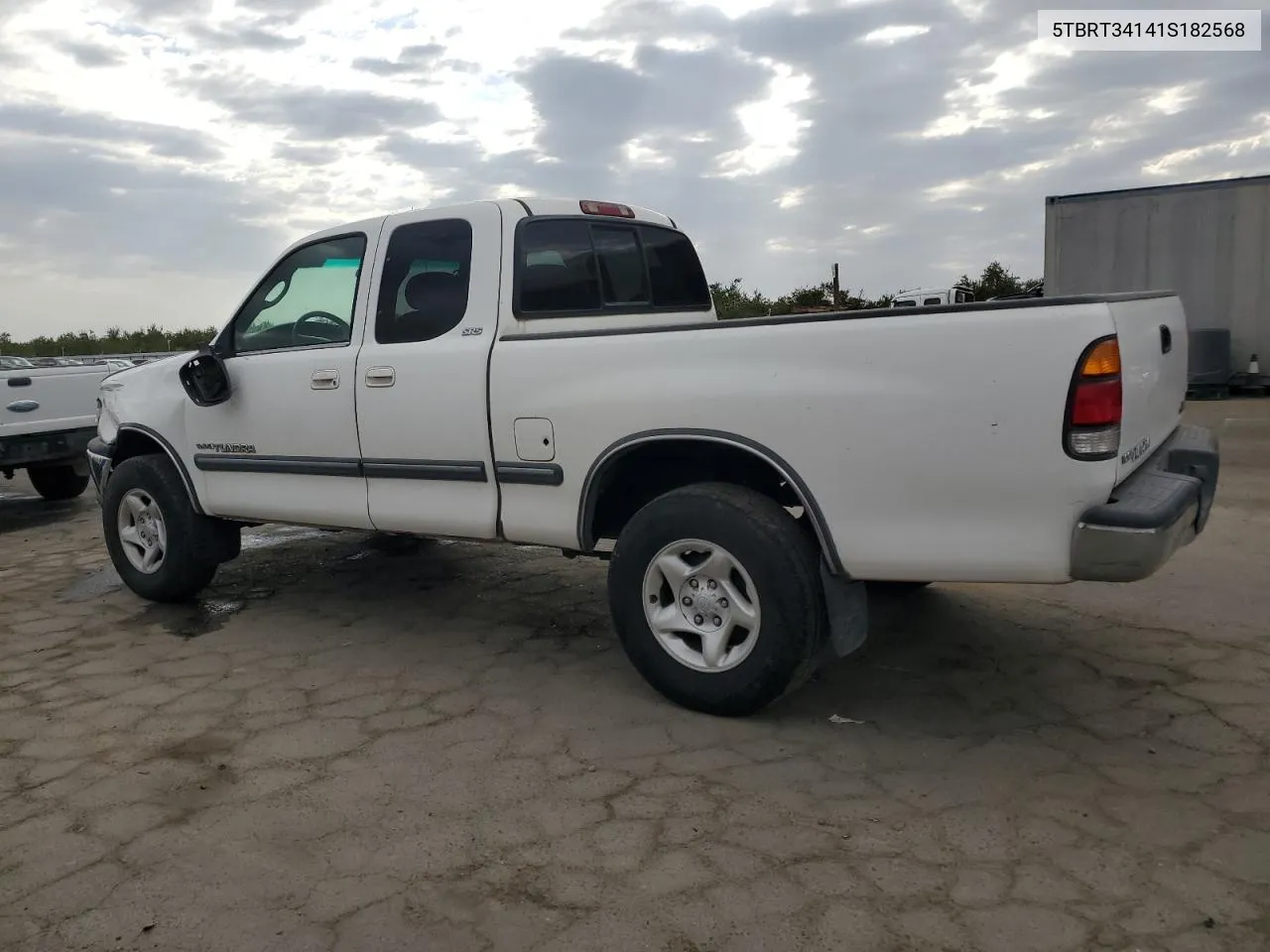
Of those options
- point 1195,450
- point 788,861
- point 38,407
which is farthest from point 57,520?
point 1195,450

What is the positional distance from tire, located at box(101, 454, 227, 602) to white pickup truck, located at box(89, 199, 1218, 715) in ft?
0.05

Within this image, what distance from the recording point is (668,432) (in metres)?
3.54

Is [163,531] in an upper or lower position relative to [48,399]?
lower

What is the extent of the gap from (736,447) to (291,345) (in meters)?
2.48

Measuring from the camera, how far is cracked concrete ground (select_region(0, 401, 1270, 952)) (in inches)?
96.5

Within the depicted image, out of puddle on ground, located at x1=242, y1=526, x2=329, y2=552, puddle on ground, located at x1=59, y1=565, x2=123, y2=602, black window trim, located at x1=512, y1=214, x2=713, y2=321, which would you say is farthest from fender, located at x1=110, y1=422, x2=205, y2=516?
black window trim, located at x1=512, y1=214, x2=713, y2=321

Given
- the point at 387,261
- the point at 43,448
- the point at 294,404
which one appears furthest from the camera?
the point at 43,448

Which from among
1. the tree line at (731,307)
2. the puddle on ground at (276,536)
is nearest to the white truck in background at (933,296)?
the tree line at (731,307)

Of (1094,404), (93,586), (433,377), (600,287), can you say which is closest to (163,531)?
(93,586)

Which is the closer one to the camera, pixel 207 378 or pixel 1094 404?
pixel 1094 404

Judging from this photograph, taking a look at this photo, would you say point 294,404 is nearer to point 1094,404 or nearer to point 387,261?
point 387,261

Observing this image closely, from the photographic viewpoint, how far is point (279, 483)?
4848 mm

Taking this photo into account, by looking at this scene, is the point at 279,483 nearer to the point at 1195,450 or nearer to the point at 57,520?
the point at 1195,450

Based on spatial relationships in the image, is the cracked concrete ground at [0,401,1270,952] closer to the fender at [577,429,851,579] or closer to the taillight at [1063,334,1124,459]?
the fender at [577,429,851,579]
